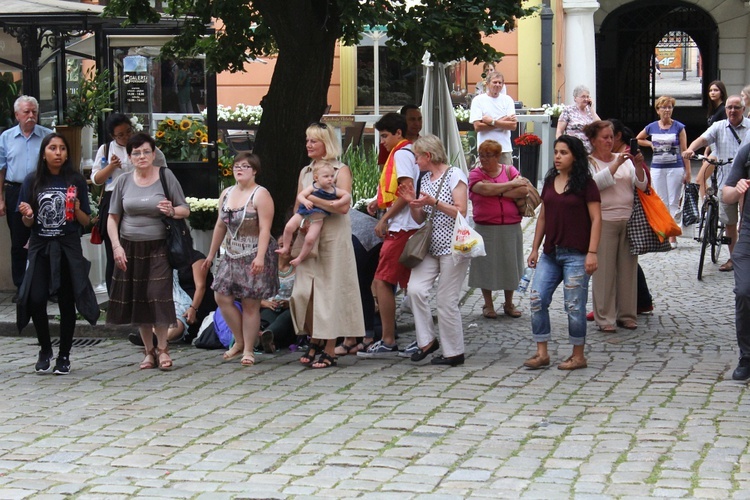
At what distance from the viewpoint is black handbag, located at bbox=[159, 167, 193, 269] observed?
8.98m

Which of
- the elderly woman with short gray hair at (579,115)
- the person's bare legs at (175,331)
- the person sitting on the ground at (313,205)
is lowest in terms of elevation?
the person's bare legs at (175,331)

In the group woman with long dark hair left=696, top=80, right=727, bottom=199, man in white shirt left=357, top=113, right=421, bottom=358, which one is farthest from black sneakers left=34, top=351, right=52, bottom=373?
woman with long dark hair left=696, top=80, right=727, bottom=199

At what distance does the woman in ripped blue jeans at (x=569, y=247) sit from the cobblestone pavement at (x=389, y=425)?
293mm

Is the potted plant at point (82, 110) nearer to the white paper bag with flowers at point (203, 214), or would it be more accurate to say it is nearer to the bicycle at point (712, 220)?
the white paper bag with flowers at point (203, 214)

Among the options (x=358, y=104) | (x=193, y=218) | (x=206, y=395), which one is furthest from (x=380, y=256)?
(x=358, y=104)

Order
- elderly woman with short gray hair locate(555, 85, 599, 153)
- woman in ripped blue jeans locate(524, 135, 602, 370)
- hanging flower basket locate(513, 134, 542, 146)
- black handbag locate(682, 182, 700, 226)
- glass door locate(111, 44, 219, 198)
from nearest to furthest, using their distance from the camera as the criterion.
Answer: woman in ripped blue jeans locate(524, 135, 602, 370), elderly woman with short gray hair locate(555, 85, 599, 153), glass door locate(111, 44, 219, 198), black handbag locate(682, 182, 700, 226), hanging flower basket locate(513, 134, 542, 146)

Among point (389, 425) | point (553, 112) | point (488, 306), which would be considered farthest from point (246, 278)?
point (553, 112)

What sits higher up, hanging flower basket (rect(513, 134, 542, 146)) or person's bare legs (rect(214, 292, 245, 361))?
hanging flower basket (rect(513, 134, 542, 146))

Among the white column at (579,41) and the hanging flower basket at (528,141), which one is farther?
the white column at (579,41)

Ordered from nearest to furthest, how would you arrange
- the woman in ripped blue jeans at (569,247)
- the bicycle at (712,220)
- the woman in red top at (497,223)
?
the woman in ripped blue jeans at (569,247) < the woman in red top at (497,223) < the bicycle at (712,220)

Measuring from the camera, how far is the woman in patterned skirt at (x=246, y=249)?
29.9 ft

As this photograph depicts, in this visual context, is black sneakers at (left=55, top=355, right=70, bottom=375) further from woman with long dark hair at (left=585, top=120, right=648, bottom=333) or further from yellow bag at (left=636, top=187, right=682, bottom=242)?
yellow bag at (left=636, top=187, right=682, bottom=242)

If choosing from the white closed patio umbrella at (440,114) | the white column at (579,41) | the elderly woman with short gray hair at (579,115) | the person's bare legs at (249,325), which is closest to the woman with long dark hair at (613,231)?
the person's bare legs at (249,325)

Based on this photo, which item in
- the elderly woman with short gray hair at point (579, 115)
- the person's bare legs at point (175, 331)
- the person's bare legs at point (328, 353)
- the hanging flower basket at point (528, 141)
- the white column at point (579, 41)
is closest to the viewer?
the person's bare legs at point (328, 353)
